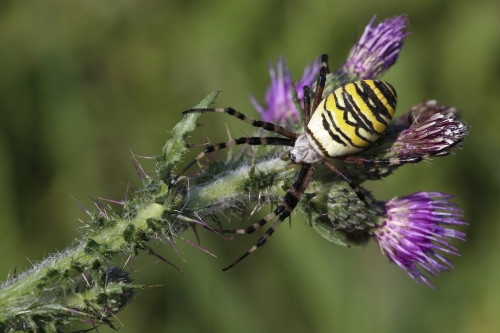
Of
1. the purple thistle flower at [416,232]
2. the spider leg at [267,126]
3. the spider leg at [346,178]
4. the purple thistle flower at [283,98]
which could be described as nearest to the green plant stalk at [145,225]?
the spider leg at [346,178]

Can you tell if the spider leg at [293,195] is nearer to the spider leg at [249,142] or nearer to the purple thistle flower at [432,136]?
the spider leg at [249,142]

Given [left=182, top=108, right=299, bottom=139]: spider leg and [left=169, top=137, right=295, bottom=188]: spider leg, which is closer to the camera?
[left=169, top=137, right=295, bottom=188]: spider leg

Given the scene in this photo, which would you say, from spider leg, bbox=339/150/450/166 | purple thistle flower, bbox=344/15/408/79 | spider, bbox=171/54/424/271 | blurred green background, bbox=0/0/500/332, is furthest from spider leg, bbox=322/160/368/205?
blurred green background, bbox=0/0/500/332

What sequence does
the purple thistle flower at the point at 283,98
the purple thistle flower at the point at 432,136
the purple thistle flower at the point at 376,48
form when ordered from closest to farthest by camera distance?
1. the purple thistle flower at the point at 432,136
2. the purple thistle flower at the point at 376,48
3. the purple thistle flower at the point at 283,98

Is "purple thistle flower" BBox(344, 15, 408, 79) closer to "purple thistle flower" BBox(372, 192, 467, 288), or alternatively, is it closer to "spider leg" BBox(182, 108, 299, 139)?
"spider leg" BBox(182, 108, 299, 139)

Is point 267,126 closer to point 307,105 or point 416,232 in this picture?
point 307,105
